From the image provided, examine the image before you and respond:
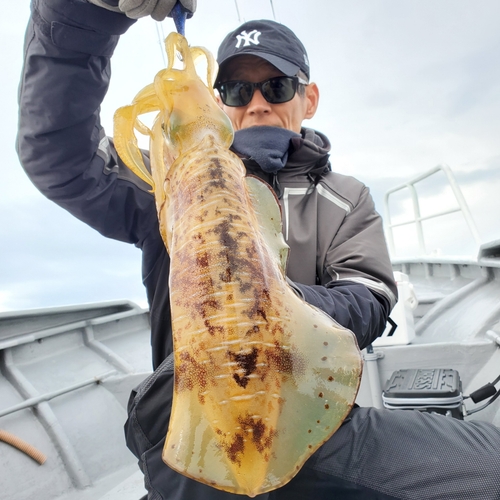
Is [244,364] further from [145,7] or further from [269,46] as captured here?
[269,46]

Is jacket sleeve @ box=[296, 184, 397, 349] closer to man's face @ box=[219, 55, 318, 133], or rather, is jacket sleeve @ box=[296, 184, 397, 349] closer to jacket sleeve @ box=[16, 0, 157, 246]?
man's face @ box=[219, 55, 318, 133]

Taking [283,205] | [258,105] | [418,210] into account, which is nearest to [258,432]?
[283,205]

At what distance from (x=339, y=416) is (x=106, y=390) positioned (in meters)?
2.93

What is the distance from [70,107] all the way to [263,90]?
115 centimetres

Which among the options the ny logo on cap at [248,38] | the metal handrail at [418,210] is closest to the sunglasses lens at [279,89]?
the ny logo on cap at [248,38]

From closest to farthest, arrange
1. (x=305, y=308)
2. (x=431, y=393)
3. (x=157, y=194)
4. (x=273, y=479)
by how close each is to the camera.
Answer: (x=273, y=479)
(x=305, y=308)
(x=157, y=194)
(x=431, y=393)

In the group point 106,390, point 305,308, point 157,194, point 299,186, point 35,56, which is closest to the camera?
point 305,308

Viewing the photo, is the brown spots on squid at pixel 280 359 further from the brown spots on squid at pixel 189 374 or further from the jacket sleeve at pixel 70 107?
the jacket sleeve at pixel 70 107

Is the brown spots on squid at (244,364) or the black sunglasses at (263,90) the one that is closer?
the brown spots on squid at (244,364)

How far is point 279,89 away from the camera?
7.52 feet

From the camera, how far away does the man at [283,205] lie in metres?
1.36

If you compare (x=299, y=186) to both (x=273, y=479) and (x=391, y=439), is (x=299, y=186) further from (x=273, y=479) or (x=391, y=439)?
(x=273, y=479)

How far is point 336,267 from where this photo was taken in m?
1.99

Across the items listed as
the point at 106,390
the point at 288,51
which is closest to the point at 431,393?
the point at 288,51
